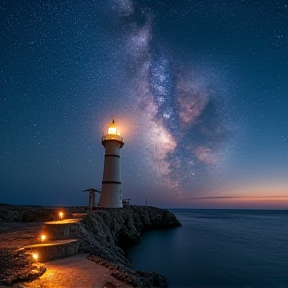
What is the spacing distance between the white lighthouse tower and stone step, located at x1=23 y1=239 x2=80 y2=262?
1813cm

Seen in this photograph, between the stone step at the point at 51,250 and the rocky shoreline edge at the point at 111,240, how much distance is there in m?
0.77

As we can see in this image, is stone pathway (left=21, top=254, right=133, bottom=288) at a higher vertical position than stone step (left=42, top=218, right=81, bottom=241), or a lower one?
lower

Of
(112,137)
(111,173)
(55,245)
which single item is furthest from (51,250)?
(112,137)

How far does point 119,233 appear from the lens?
28.9m

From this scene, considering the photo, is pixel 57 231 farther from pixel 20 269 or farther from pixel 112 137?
pixel 112 137

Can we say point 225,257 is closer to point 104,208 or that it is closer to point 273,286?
point 273,286

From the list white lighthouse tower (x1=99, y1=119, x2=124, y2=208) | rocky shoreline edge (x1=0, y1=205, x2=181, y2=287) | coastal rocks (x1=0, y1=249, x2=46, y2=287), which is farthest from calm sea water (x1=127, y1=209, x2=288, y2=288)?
coastal rocks (x1=0, y1=249, x2=46, y2=287)

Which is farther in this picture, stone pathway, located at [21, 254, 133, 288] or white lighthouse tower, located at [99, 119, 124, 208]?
white lighthouse tower, located at [99, 119, 124, 208]

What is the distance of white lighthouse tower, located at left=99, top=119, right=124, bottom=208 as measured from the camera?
29438 mm

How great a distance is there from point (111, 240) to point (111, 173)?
32.5 ft

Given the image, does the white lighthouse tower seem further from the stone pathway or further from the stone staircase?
the stone pathway

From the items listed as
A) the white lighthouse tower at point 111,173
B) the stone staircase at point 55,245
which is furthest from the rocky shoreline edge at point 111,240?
the white lighthouse tower at point 111,173

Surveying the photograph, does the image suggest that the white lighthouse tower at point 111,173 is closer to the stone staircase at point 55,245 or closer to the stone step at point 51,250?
the stone staircase at point 55,245

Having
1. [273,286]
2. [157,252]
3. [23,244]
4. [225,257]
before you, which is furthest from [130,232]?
[23,244]
